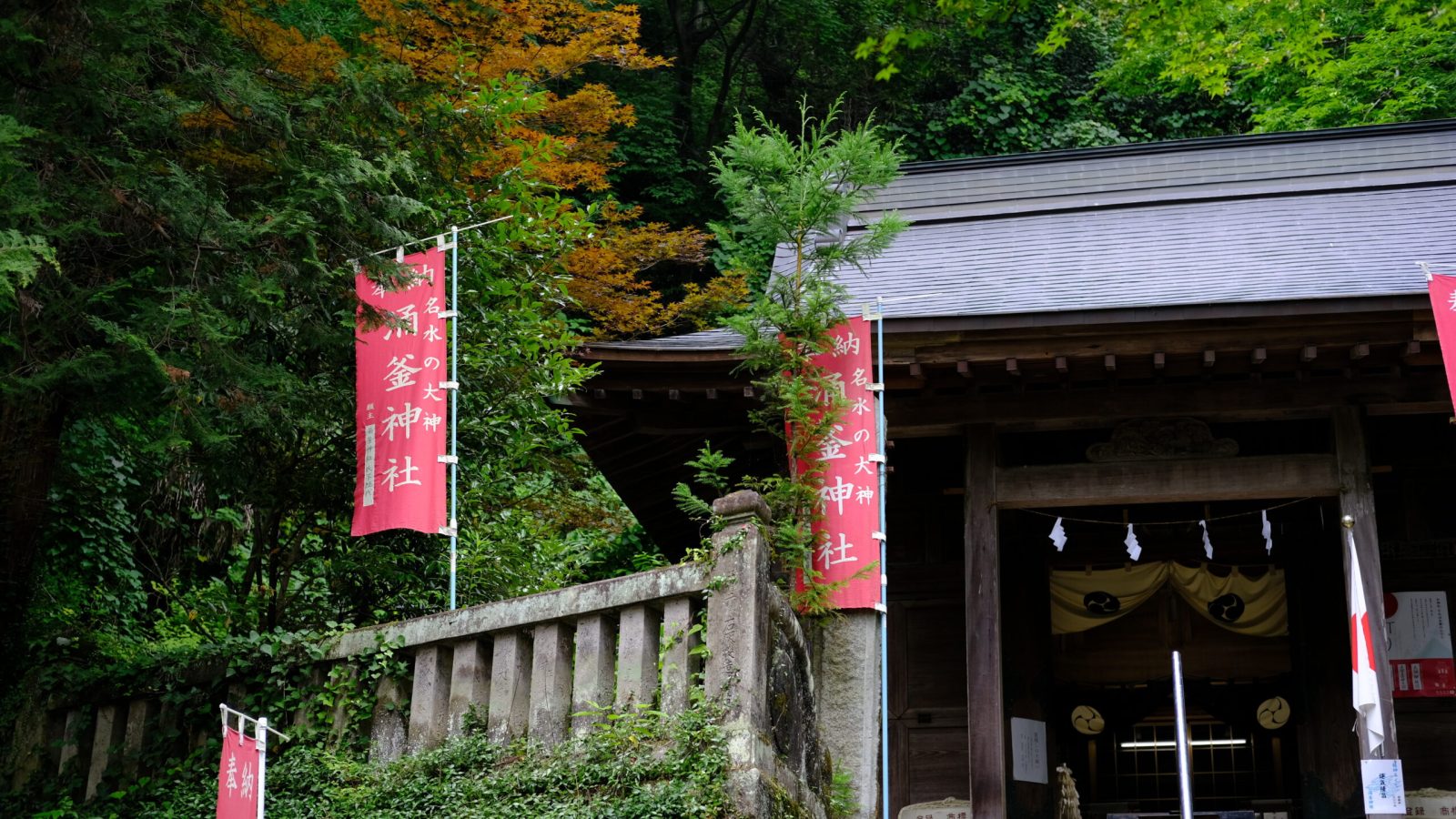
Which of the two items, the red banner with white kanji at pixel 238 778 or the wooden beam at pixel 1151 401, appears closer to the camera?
the red banner with white kanji at pixel 238 778

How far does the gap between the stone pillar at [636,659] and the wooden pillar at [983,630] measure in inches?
114

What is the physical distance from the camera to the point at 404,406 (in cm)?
836

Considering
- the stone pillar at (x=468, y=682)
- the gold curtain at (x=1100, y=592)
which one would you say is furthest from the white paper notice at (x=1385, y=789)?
the stone pillar at (x=468, y=682)

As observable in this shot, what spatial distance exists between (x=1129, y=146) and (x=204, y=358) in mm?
9831

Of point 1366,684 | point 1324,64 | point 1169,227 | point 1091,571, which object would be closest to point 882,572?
point 1366,684

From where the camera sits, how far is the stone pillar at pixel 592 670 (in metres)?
7.06

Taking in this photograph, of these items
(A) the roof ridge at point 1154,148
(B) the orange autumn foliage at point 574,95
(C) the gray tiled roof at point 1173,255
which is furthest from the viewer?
(B) the orange autumn foliage at point 574,95

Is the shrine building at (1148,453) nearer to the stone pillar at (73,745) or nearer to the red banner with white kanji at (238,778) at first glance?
the red banner with white kanji at (238,778)

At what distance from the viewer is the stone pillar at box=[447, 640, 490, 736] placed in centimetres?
741

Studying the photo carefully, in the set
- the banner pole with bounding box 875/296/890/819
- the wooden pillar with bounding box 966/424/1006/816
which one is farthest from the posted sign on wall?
the banner pole with bounding box 875/296/890/819

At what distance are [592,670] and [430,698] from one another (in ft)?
3.52

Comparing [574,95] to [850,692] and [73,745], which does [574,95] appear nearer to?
[73,745]

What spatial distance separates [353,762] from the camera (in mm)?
7562

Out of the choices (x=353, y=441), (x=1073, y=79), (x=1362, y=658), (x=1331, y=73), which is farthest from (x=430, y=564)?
(x=1073, y=79)
